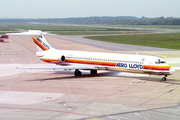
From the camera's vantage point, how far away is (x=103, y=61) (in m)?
36.1

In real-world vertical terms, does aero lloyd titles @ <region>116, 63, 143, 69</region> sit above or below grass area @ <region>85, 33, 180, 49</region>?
below

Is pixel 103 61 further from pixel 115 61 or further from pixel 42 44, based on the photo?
pixel 42 44

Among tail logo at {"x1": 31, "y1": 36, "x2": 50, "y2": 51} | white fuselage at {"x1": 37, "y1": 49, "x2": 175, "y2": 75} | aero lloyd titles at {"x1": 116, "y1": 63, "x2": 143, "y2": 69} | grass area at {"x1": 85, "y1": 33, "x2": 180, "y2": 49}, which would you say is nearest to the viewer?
white fuselage at {"x1": 37, "y1": 49, "x2": 175, "y2": 75}

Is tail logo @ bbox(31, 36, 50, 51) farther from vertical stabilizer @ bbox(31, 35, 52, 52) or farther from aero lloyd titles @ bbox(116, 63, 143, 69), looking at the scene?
aero lloyd titles @ bbox(116, 63, 143, 69)

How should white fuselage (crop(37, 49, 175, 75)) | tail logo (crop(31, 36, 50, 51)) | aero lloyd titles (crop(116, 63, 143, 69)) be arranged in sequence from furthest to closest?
tail logo (crop(31, 36, 50, 51)) < aero lloyd titles (crop(116, 63, 143, 69)) < white fuselage (crop(37, 49, 175, 75))

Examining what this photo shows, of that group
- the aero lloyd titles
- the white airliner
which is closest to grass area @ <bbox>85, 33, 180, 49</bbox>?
the white airliner

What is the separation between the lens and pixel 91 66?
120 feet

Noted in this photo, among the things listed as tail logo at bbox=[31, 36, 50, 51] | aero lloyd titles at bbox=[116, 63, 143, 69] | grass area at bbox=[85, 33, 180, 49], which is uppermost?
tail logo at bbox=[31, 36, 50, 51]

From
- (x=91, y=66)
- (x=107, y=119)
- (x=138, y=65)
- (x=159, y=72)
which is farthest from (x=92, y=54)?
(x=107, y=119)

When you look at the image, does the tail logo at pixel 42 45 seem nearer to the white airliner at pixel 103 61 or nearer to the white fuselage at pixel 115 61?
the white airliner at pixel 103 61

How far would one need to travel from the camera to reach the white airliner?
33094mm

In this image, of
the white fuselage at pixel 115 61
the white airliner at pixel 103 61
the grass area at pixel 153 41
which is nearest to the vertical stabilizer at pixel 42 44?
the white airliner at pixel 103 61

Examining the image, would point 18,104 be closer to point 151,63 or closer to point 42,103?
point 42,103

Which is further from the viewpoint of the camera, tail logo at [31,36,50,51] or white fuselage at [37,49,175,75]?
tail logo at [31,36,50,51]
